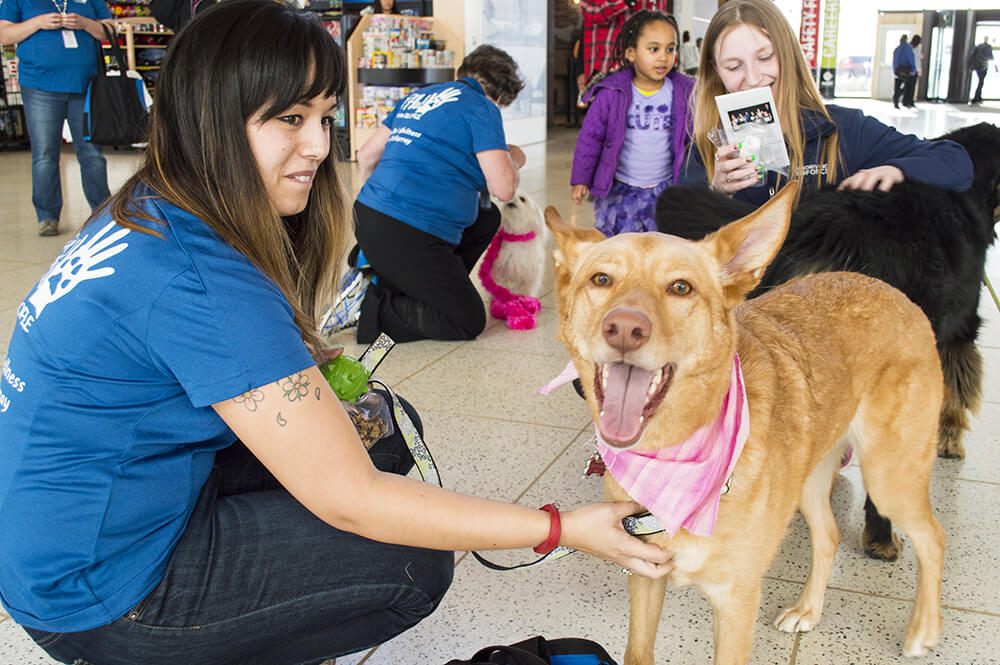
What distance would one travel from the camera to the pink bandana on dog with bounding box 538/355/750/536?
5.71 feet

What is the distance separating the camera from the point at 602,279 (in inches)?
72.6

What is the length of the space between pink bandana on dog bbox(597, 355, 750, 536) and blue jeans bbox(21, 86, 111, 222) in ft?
21.2

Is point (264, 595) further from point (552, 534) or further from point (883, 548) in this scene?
point (883, 548)

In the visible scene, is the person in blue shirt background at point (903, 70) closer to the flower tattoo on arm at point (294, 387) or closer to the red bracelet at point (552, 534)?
the red bracelet at point (552, 534)

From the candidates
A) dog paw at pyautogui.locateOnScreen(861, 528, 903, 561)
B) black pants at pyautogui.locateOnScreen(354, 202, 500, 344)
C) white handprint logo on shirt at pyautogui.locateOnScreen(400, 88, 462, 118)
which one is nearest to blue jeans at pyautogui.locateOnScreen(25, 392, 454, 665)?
dog paw at pyautogui.locateOnScreen(861, 528, 903, 561)

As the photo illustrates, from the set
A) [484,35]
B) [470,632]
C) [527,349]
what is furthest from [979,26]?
[470,632]

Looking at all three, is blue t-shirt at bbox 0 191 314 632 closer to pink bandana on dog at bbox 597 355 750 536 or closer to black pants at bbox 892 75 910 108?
pink bandana on dog at bbox 597 355 750 536

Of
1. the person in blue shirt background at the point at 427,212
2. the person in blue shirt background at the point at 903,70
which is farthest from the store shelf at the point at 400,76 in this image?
the person in blue shirt background at the point at 903,70

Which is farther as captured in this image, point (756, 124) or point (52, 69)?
point (52, 69)

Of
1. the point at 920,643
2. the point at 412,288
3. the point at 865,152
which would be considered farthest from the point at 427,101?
the point at 920,643

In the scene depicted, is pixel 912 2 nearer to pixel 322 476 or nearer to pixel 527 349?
pixel 527 349

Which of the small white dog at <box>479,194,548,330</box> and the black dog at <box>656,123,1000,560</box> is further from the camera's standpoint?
the small white dog at <box>479,194,548,330</box>

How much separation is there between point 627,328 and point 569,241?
0.43 metres

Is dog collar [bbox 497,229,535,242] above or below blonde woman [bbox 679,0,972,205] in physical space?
below
